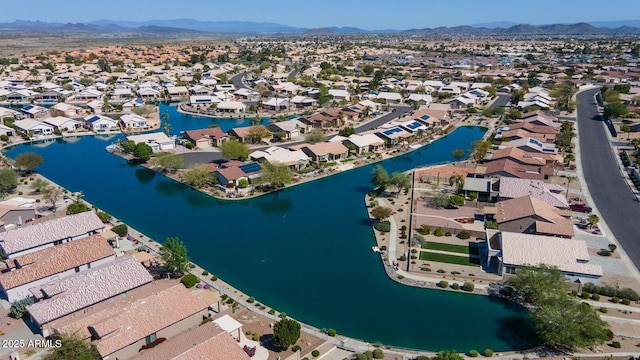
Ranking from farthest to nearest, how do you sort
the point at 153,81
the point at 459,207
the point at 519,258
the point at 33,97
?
the point at 153,81 → the point at 33,97 → the point at 459,207 → the point at 519,258

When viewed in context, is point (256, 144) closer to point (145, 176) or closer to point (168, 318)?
point (145, 176)

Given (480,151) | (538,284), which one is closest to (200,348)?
(538,284)

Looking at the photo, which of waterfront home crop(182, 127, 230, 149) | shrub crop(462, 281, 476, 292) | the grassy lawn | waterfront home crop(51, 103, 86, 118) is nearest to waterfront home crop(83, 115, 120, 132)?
waterfront home crop(51, 103, 86, 118)

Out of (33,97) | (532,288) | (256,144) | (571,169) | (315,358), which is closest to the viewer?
(315,358)

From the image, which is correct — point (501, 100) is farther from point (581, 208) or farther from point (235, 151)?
point (235, 151)

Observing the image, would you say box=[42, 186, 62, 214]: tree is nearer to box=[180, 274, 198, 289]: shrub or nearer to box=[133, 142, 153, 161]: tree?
box=[133, 142, 153, 161]: tree

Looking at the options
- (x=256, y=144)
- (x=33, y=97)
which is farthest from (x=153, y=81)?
(x=256, y=144)

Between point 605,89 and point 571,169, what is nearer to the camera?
point 571,169

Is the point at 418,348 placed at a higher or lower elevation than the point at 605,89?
lower
